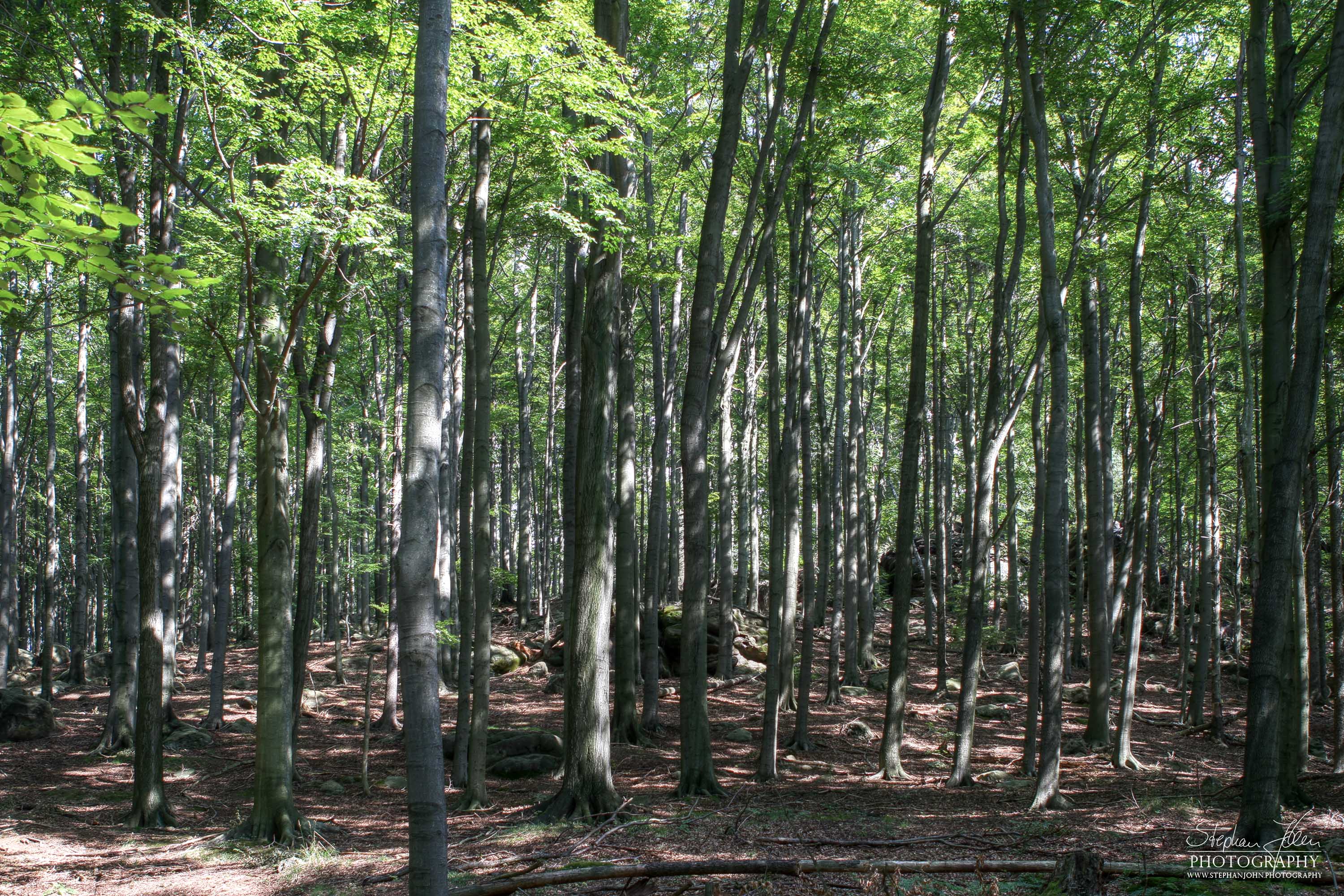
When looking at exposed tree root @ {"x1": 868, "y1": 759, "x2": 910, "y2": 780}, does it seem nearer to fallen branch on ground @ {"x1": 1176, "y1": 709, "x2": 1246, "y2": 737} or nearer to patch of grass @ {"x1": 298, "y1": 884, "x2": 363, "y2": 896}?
patch of grass @ {"x1": 298, "y1": 884, "x2": 363, "y2": 896}

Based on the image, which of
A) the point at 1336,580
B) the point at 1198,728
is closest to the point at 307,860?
the point at 1336,580

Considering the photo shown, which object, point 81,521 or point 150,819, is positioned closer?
point 150,819

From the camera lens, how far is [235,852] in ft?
24.5

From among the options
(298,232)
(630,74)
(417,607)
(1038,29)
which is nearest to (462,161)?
(630,74)

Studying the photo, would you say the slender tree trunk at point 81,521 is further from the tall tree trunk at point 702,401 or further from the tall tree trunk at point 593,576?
the tall tree trunk at point 702,401

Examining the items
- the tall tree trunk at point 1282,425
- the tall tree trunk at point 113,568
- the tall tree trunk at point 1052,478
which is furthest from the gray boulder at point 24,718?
the tall tree trunk at point 1282,425

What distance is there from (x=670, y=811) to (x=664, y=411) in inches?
337

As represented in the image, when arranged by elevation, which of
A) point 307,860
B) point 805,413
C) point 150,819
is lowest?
point 150,819

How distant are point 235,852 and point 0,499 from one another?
14033 millimetres

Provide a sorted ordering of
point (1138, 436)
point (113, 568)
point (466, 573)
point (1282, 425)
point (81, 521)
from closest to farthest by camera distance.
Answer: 1. point (1282, 425)
2. point (466, 573)
3. point (1138, 436)
4. point (113, 568)
5. point (81, 521)

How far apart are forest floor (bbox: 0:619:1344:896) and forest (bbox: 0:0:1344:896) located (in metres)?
0.09

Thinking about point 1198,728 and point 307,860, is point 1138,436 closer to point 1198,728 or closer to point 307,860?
point 1198,728

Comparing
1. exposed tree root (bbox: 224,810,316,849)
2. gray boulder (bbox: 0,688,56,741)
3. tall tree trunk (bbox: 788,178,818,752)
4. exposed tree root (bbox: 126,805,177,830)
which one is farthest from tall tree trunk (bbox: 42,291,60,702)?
tall tree trunk (bbox: 788,178,818,752)

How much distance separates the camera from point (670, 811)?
8336 mm
